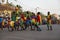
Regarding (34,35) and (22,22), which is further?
(22,22)

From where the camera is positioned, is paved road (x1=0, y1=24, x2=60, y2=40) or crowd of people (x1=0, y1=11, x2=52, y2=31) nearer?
paved road (x1=0, y1=24, x2=60, y2=40)

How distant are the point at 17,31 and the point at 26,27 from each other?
0.68ft

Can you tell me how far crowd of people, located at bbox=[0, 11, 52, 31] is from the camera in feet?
21.0

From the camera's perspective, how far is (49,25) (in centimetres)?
640

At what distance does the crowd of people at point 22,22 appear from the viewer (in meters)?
6.39

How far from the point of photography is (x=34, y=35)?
6.19 metres

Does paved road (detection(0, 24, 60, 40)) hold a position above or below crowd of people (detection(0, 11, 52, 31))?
below

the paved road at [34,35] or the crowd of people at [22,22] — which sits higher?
the crowd of people at [22,22]

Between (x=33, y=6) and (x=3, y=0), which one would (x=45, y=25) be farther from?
(x=3, y=0)

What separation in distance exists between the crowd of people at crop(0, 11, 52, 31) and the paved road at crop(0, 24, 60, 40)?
0.31 ft

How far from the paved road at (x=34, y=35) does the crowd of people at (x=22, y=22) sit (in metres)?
0.09

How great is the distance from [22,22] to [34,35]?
517 millimetres

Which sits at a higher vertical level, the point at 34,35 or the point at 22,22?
the point at 22,22

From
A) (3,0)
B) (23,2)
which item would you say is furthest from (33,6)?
(3,0)
